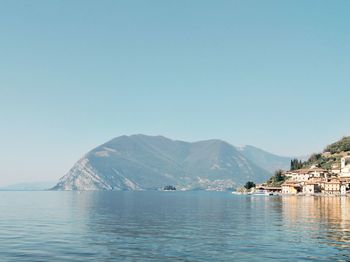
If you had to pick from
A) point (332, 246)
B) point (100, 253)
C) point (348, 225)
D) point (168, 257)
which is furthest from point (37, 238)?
point (348, 225)

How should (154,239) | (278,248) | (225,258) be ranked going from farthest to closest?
(154,239) < (278,248) < (225,258)

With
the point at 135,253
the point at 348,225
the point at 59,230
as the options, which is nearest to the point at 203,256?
the point at 135,253

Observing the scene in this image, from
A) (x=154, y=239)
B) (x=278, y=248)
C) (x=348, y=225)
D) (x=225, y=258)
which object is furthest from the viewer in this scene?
(x=348, y=225)

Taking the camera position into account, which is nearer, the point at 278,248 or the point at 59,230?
the point at 278,248

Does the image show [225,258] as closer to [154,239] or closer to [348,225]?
[154,239]

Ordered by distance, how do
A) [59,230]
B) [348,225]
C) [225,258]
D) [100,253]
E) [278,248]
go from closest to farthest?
[225,258], [100,253], [278,248], [59,230], [348,225]

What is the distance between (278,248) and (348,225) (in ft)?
98.8

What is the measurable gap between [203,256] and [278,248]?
33.4ft

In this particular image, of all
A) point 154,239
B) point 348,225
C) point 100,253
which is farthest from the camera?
point 348,225

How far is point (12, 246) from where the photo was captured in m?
51.0

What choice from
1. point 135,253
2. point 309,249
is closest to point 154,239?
point 135,253

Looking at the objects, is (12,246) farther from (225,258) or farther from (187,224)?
(187,224)

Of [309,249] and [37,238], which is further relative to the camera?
[37,238]

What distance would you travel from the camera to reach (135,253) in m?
45.8
